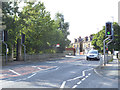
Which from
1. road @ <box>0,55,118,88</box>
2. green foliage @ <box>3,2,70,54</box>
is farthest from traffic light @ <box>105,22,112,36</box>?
green foliage @ <box>3,2,70,54</box>

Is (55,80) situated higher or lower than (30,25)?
lower

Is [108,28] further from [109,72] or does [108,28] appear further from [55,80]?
[55,80]

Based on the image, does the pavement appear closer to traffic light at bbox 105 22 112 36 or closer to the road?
the road

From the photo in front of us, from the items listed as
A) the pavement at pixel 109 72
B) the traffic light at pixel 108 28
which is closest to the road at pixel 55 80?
the pavement at pixel 109 72

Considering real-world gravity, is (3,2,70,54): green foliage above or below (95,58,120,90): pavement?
above

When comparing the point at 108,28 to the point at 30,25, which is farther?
the point at 30,25

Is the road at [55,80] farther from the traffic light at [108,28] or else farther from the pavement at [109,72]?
the traffic light at [108,28]

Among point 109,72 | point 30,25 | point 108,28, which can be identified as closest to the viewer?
point 109,72

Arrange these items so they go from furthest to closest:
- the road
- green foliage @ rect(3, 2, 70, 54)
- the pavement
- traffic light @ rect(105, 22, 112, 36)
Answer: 1. green foliage @ rect(3, 2, 70, 54)
2. traffic light @ rect(105, 22, 112, 36)
3. the pavement
4. the road

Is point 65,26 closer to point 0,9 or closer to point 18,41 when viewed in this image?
point 18,41

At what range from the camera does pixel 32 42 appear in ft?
116

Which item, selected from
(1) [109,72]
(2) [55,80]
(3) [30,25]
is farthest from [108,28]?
(3) [30,25]

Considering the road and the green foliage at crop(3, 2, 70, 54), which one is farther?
the green foliage at crop(3, 2, 70, 54)

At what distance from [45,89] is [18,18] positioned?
24.9 metres
